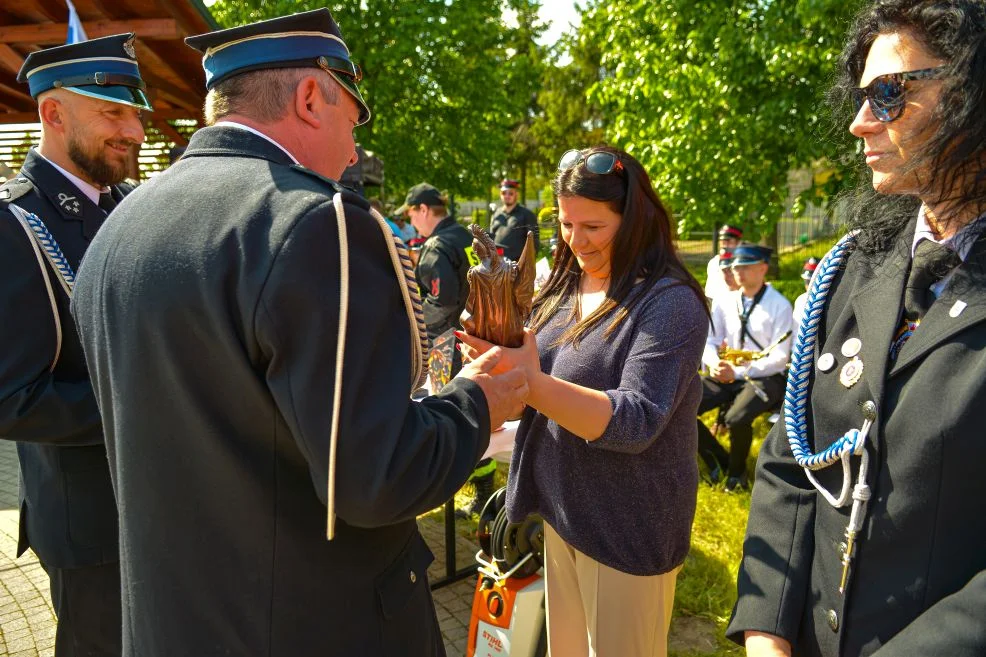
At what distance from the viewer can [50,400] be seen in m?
2.11

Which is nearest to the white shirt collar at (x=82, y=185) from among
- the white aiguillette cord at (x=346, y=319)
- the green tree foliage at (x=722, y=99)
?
the white aiguillette cord at (x=346, y=319)

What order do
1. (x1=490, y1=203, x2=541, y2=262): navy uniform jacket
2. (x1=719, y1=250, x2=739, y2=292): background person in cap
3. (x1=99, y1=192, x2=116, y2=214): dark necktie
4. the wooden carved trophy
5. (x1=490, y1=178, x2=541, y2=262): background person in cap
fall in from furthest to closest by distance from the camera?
(x1=490, y1=178, x2=541, y2=262): background person in cap → (x1=490, y1=203, x2=541, y2=262): navy uniform jacket → (x1=719, y1=250, x2=739, y2=292): background person in cap → (x1=99, y1=192, x2=116, y2=214): dark necktie → the wooden carved trophy

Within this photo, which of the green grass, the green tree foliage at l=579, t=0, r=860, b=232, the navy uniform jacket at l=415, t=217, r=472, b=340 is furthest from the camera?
the green tree foliage at l=579, t=0, r=860, b=232

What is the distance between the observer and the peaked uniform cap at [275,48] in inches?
56.7

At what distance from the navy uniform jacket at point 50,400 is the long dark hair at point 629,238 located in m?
1.58

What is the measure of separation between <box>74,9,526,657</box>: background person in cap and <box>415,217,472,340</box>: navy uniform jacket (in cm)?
463

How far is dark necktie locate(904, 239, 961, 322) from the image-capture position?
52.4 inches

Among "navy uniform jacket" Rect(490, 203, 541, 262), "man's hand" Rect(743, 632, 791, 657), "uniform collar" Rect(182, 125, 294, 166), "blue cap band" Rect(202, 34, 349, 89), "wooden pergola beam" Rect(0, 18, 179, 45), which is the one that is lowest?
"navy uniform jacket" Rect(490, 203, 541, 262)

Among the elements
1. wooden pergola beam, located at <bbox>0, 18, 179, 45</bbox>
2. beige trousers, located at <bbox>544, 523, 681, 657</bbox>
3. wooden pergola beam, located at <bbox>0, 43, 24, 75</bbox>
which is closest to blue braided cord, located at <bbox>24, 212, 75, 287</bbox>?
beige trousers, located at <bbox>544, 523, 681, 657</bbox>

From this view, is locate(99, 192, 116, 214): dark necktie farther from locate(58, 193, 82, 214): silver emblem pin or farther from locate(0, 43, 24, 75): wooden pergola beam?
Result: locate(0, 43, 24, 75): wooden pergola beam

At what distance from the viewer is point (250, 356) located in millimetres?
1266

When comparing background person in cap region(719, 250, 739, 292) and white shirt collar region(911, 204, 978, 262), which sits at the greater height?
white shirt collar region(911, 204, 978, 262)

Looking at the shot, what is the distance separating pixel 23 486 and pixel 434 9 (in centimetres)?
1397

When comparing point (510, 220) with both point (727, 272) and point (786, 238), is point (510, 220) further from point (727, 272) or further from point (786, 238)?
point (786, 238)
